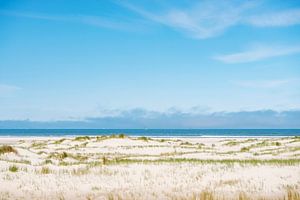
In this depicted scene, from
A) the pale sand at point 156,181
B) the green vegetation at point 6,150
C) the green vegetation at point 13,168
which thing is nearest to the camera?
the pale sand at point 156,181

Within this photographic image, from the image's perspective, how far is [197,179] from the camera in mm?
17375

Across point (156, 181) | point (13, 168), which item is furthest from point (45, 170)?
point (156, 181)

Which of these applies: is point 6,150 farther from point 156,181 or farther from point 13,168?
point 156,181

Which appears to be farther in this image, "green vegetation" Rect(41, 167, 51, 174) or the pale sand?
"green vegetation" Rect(41, 167, 51, 174)

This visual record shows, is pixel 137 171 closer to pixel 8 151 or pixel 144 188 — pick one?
pixel 144 188

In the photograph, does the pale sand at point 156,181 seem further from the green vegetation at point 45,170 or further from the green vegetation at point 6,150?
the green vegetation at point 6,150

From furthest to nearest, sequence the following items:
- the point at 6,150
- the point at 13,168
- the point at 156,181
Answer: the point at 6,150 → the point at 13,168 → the point at 156,181

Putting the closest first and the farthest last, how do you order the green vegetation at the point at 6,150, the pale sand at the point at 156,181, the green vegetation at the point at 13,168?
1. the pale sand at the point at 156,181
2. the green vegetation at the point at 13,168
3. the green vegetation at the point at 6,150

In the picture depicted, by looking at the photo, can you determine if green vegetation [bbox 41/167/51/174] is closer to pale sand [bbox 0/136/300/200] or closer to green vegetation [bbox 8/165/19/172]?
pale sand [bbox 0/136/300/200]

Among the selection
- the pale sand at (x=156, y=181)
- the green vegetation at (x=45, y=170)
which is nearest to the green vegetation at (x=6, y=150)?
the pale sand at (x=156, y=181)

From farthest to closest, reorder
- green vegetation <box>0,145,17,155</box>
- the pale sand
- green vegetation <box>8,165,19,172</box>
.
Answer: green vegetation <box>0,145,17,155</box>, green vegetation <box>8,165,19,172</box>, the pale sand

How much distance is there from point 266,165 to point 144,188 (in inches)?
280

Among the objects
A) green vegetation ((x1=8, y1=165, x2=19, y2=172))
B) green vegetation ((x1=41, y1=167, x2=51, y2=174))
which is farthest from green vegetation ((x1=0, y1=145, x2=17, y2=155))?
green vegetation ((x1=41, y1=167, x2=51, y2=174))

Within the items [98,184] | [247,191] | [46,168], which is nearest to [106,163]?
[46,168]
